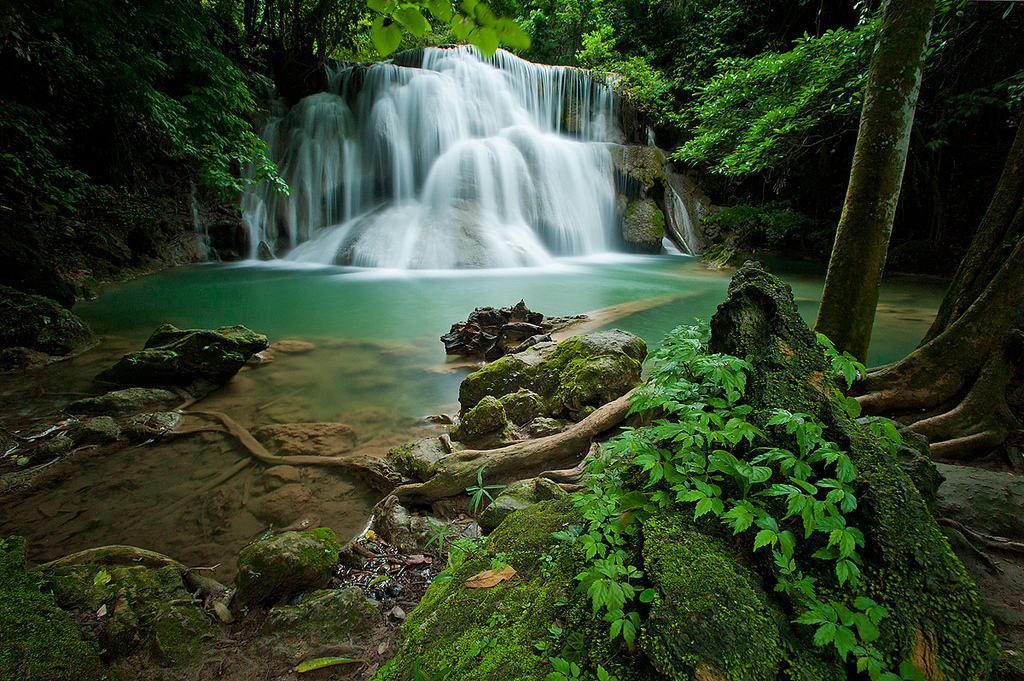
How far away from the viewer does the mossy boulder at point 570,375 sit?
377cm

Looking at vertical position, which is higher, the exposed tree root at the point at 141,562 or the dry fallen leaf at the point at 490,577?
the dry fallen leaf at the point at 490,577

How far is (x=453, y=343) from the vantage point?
6.43 meters

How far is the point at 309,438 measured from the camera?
13.1 ft

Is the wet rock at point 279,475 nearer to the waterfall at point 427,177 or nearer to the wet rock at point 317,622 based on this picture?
the wet rock at point 317,622

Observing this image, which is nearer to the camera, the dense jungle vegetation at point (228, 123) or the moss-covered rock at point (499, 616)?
the moss-covered rock at point (499, 616)

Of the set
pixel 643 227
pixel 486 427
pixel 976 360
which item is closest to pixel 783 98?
pixel 976 360

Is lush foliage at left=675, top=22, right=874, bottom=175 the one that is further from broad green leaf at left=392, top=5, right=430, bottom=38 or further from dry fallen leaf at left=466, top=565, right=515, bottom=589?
dry fallen leaf at left=466, top=565, right=515, bottom=589

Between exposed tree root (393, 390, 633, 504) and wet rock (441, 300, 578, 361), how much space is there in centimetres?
259

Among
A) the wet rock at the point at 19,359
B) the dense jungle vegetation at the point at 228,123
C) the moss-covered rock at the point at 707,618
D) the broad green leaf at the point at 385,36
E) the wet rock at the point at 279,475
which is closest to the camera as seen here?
the moss-covered rock at the point at 707,618

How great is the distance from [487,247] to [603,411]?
436 inches

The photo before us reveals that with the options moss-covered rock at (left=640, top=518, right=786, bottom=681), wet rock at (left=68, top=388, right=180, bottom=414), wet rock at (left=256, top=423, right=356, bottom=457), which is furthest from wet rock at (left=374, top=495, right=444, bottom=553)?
wet rock at (left=68, top=388, right=180, bottom=414)

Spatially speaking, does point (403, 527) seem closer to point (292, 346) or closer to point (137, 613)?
point (137, 613)

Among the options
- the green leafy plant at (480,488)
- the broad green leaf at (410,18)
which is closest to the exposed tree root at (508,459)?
the green leafy plant at (480,488)

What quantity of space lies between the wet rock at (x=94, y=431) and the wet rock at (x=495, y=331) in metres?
3.67
